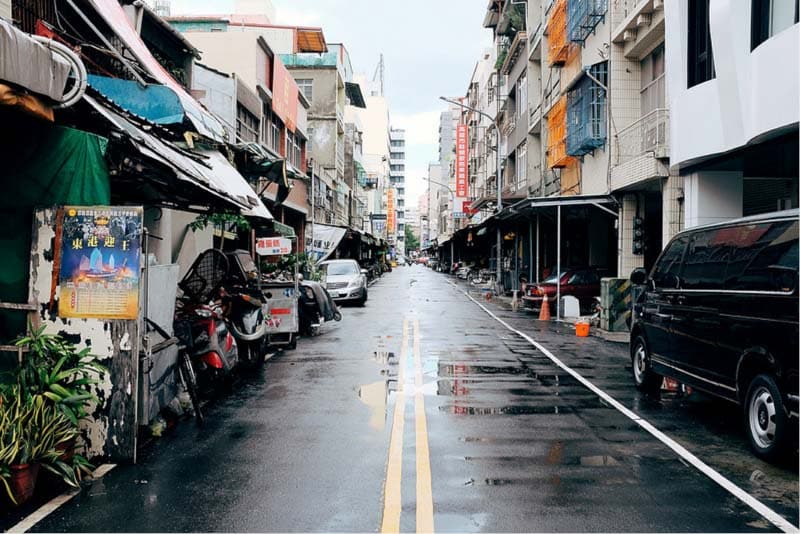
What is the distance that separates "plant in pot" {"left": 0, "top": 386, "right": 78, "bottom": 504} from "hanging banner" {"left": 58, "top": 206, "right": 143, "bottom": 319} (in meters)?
0.92

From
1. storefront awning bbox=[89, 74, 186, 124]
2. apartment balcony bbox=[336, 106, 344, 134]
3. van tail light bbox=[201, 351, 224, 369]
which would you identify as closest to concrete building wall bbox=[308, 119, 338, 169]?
apartment balcony bbox=[336, 106, 344, 134]

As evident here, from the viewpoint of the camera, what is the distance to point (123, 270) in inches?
260

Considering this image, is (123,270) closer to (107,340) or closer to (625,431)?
(107,340)

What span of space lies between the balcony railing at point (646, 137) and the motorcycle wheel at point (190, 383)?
11.8 meters

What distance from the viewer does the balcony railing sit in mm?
16531

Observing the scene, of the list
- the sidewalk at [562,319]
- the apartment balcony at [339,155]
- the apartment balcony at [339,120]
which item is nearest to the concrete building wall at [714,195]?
the sidewalk at [562,319]

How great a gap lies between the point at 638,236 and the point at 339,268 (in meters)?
13.2

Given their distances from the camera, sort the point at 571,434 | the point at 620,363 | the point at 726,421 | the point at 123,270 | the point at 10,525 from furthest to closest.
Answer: the point at 620,363 → the point at 726,421 → the point at 571,434 → the point at 123,270 → the point at 10,525

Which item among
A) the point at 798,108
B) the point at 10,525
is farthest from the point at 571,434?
the point at 798,108

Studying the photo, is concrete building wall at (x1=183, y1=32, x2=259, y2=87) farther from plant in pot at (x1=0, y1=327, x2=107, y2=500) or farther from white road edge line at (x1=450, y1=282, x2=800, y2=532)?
plant in pot at (x1=0, y1=327, x2=107, y2=500)

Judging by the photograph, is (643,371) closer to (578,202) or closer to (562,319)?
(578,202)

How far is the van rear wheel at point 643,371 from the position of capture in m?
10.1

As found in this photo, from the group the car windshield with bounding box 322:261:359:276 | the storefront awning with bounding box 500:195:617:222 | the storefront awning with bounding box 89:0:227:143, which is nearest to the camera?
the storefront awning with bounding box 89:0:227:143

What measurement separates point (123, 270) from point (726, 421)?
6625mm
